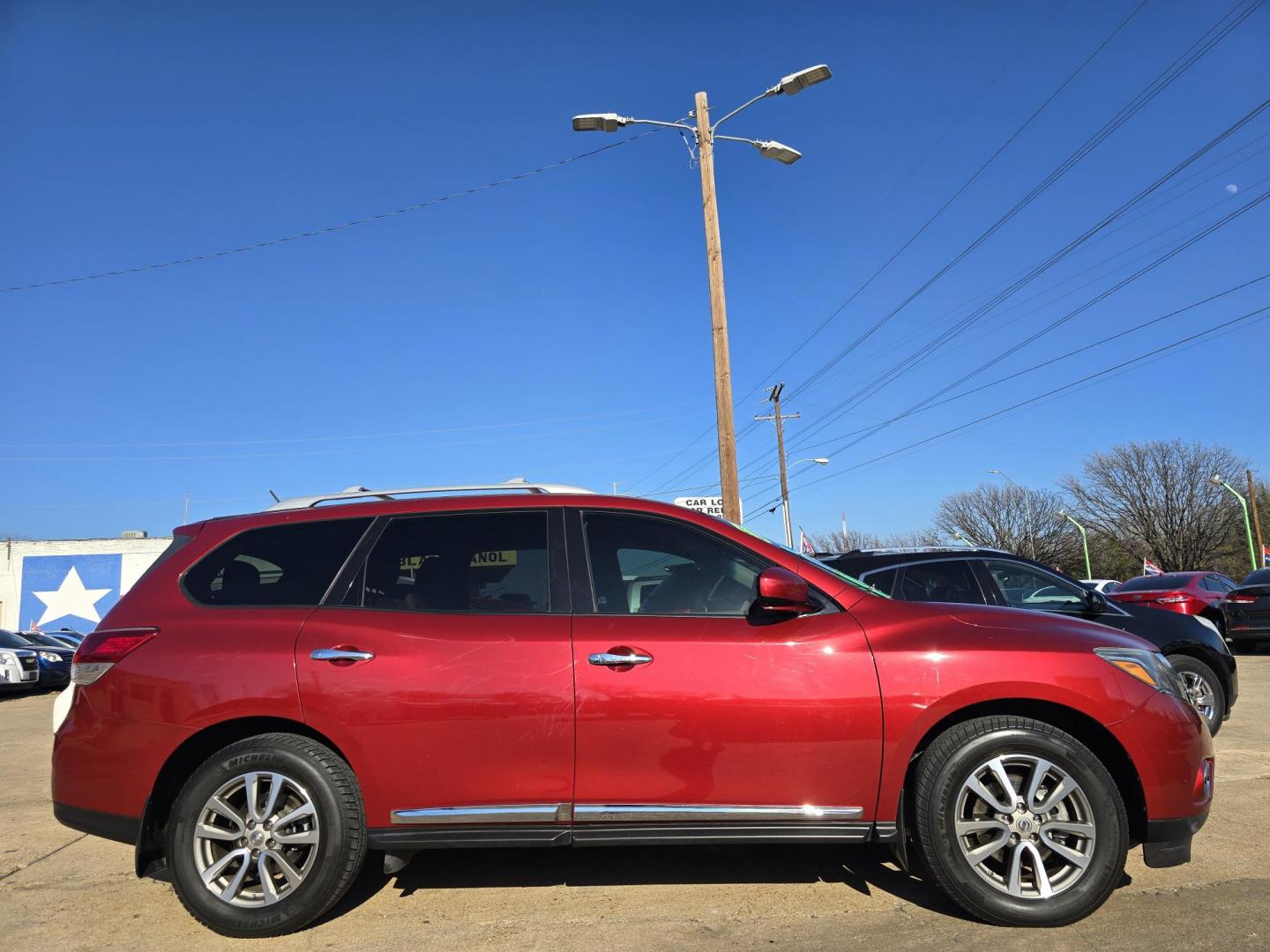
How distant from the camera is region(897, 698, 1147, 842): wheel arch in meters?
3.49

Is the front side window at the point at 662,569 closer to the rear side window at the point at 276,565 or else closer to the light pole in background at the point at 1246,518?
the rear side window at the point at 276,565

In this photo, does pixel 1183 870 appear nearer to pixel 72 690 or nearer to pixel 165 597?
pixel 165 597

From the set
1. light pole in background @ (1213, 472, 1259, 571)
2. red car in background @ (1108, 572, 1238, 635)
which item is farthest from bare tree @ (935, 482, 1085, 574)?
red car in background @ (1108, 572, 1238, 635)

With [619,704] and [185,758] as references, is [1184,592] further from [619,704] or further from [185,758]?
[185,758]

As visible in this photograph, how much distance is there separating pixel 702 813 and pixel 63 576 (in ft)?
140

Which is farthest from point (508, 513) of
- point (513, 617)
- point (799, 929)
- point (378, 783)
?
point (799, 929)

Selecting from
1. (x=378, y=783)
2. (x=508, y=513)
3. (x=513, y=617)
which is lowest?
(x=378, y=783)

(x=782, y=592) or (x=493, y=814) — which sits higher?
(x=782, y=592)

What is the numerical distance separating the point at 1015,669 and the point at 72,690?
3.99 meters

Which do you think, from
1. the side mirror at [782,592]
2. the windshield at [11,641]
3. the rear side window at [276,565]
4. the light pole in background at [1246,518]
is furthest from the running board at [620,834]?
the light pole in background at [1246,518]

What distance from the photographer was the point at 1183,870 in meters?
3.99

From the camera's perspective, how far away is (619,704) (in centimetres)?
344

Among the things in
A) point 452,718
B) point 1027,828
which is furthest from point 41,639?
point 1027,828

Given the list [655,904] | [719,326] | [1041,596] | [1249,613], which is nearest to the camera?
[655,904]
